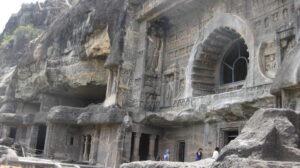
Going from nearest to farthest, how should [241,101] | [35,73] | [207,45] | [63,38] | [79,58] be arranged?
[241,101] → [207,45] → [79,58] → [63,38] → [35,73]

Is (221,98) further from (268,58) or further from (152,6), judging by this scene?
(152,6)

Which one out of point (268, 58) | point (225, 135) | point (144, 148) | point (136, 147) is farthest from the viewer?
point (144, 148)

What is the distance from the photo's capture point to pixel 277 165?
2.61 meters

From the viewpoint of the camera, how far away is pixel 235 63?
11156mm

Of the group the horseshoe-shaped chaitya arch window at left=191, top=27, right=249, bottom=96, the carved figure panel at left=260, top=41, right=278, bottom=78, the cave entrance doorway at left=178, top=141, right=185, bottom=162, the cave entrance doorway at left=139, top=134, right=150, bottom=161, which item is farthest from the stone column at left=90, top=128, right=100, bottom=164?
the carved figure panel at left=260, top=41, right=278, bottom=78

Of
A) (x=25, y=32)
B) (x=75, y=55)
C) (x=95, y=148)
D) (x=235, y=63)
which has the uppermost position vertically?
(x=25, y=32)

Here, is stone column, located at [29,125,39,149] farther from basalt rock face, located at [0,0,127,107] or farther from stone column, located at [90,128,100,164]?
stone column, located at [90,128,100,164]

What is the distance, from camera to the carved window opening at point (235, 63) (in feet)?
35.7

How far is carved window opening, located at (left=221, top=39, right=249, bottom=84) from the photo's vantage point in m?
10.9

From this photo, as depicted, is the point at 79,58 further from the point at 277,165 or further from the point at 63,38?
the point at 277,165

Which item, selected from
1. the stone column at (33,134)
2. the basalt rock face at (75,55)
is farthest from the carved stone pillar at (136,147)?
the stone column at (33,134)

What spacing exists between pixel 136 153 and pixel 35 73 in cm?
810

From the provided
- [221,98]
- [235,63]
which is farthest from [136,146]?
[235,63]

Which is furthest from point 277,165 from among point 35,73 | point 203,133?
point 35,73
